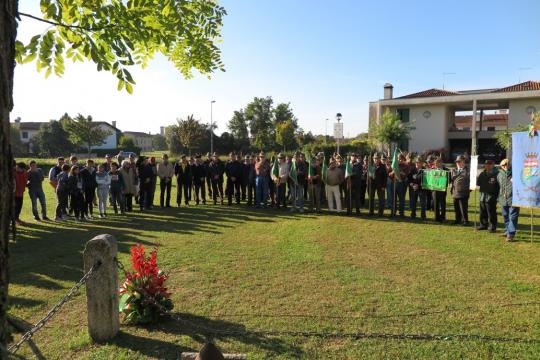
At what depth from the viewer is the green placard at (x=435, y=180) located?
12.3 meters

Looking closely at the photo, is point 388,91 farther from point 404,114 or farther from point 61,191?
point 61,191

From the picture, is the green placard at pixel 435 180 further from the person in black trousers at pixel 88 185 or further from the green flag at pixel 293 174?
the person in black trousers at pixel 88 185

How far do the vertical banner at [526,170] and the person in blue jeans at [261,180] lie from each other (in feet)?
27.9

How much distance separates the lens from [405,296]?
6.03 m

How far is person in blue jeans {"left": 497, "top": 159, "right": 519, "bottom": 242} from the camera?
976cm

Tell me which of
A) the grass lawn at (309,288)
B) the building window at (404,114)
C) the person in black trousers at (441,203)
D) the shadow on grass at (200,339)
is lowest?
the shadow on grass at (200,339)

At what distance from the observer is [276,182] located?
15.0 m

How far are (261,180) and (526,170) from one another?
900cm

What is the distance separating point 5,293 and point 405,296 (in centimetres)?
543

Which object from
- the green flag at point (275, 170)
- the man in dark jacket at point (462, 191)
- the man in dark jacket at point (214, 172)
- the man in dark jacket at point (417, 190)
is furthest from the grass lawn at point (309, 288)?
the man in dark jacket at point (214, 172)

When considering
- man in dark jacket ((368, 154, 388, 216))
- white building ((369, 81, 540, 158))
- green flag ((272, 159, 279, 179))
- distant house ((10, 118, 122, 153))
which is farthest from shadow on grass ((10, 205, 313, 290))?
distant house ((10, 118, 122, 153))

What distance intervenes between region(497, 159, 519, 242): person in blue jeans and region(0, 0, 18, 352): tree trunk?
34.9 ft

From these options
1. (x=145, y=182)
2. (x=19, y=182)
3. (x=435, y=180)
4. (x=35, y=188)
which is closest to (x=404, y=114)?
(x=435, y=180)

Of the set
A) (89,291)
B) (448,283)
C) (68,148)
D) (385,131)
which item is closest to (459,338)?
(448,283)
